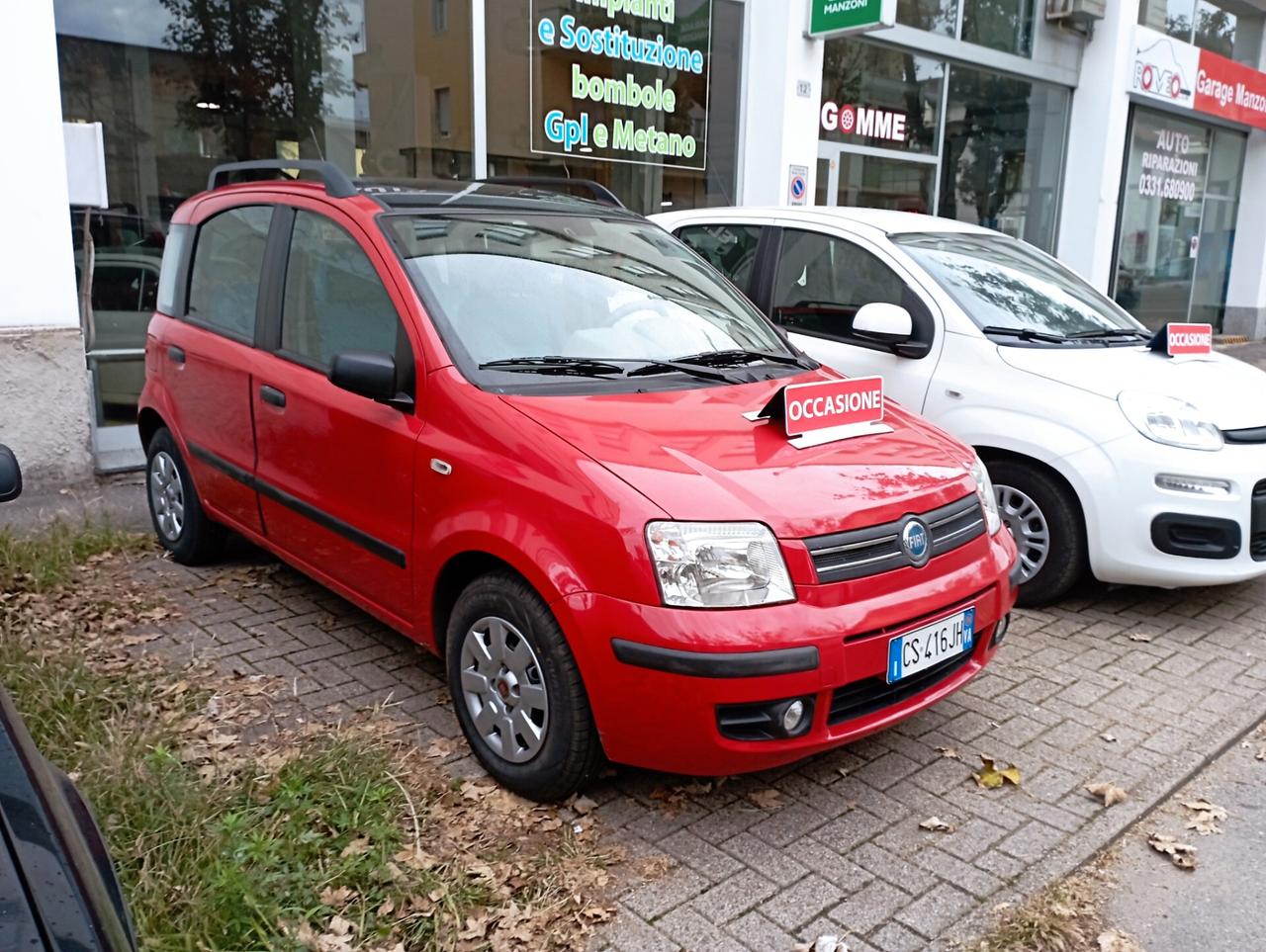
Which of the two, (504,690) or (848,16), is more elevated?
(848,16)

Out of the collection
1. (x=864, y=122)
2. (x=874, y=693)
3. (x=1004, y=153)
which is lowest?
(x=874, y=693)

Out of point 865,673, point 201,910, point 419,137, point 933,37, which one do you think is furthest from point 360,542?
point 933,37

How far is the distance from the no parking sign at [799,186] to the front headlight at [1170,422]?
6.10m

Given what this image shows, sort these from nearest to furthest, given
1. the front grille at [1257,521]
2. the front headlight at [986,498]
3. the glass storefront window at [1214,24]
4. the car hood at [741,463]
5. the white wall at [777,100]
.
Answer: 1. the car hood at [741,463]
2. the front headlight at [986,498]
3. the front grille at [1257,521]
4. the white wall at [777,100]
5. the glass storefront window at [1214,24]

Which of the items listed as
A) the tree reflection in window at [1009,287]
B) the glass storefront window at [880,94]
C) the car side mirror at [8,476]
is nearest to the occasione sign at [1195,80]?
the glass storefront window at [880,94]

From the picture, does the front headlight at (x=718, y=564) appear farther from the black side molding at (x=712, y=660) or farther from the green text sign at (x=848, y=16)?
the green text sign at (x=848, y=16)

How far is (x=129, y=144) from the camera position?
24.5ft

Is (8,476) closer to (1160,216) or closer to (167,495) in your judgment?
(167,495)

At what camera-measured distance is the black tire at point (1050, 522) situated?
4617mm

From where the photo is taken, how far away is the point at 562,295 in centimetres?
370

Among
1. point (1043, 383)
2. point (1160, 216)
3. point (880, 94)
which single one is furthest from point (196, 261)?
point (1160, 216)

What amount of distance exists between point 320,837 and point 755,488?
152cm

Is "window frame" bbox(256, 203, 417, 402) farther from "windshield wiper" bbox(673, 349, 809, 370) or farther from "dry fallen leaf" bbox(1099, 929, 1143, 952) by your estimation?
"dry fallen leaf" bbox(1099, 929, 1143, 952)

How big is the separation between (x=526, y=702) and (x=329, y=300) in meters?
1.79
